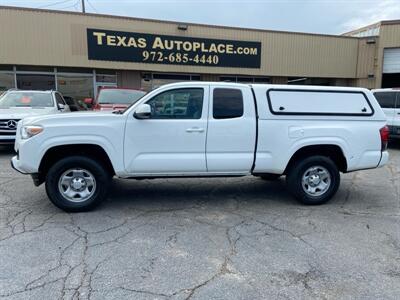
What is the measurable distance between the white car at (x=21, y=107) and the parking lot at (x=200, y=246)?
11.8ft

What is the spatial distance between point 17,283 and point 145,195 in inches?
110

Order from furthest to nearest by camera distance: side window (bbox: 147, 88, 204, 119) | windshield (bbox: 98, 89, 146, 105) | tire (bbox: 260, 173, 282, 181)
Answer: windshield (bbox: 98, 89, 146, 105)
tire (bbox: 260, 173, 282, 181)
side window (bbox: 147, 88, 204, 119)

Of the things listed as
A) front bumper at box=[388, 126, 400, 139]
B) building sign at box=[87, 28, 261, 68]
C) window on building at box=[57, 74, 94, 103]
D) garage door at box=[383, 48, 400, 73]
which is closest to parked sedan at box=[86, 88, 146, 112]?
building sign at box=[87, 28, 261, 68]

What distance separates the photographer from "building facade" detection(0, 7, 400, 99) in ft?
50.8

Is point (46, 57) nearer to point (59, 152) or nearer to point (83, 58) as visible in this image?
point (83, 58)

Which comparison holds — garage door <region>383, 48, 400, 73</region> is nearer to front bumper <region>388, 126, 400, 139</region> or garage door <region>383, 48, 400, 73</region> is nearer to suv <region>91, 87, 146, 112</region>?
front bumper <region>388, 126, 400, 139</region>

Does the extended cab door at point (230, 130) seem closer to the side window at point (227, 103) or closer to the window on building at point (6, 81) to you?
the side window at point (227, 103)

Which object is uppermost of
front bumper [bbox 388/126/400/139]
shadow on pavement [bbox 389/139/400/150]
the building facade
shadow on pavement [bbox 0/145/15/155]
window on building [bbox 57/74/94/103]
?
the building facade

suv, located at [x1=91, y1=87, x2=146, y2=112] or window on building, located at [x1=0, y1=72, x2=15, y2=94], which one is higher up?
window on building, located at [x1=0, y1=72, x2=15, y2=94]

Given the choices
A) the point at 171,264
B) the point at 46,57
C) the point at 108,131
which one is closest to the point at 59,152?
the point at 108,131

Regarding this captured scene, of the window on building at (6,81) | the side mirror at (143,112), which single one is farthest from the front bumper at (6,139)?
the window on building at (6,81)

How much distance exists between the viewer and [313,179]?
529 centimetres

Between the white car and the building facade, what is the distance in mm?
6070

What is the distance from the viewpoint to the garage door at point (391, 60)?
65.6 ft
